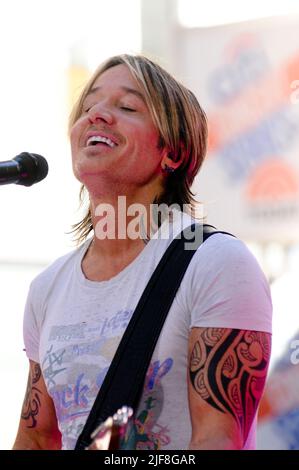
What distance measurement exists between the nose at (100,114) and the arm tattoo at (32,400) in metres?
0.76

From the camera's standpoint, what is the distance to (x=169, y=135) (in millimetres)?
2711

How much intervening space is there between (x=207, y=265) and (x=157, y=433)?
45cm

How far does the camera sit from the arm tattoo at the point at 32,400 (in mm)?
2725

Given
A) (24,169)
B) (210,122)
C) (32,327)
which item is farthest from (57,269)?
(210,122)

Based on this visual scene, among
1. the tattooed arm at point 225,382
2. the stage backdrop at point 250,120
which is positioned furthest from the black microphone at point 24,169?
the stage backdrop at point 250,120

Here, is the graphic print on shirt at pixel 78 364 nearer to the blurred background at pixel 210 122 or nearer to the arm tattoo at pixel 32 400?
the arm tattoo at pixel 32 400

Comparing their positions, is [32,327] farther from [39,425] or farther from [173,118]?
[173,118]

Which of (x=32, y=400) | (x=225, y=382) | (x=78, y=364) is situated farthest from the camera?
(x=32, y=400)

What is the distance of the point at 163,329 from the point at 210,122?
2.64m

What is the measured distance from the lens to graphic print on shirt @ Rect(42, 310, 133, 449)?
2420 mm

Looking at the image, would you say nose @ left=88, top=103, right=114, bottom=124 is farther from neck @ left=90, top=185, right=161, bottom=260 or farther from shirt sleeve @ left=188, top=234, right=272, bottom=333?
shirt sleeve @ left=188, top=234, right=272, bottom=333

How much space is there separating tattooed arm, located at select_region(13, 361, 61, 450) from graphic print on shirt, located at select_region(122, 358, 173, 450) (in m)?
0.47

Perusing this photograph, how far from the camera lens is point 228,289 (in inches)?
91.1
